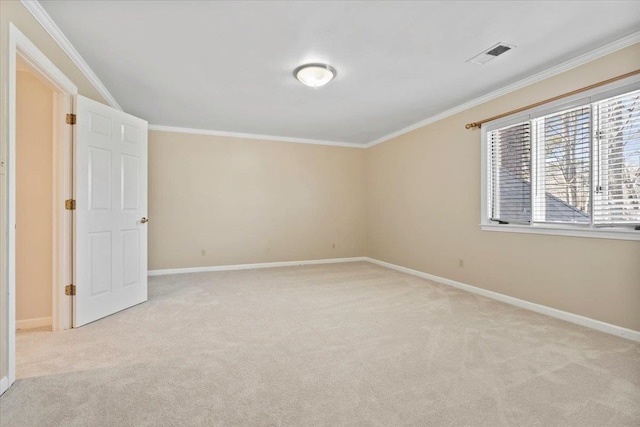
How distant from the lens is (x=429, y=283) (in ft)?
15.7

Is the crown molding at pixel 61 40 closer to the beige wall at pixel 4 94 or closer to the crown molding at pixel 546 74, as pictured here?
the beige wall at pixel 4 94

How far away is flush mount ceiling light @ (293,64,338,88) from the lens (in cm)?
321

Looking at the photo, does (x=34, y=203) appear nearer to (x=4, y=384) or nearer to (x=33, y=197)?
(x=33, y=197)

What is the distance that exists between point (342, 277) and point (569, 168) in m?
3.29

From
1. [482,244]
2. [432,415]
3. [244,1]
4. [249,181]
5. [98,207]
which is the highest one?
[244,1]

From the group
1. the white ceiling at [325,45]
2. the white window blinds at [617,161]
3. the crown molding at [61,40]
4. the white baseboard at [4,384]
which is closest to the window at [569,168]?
the white window blinds at [617,161]

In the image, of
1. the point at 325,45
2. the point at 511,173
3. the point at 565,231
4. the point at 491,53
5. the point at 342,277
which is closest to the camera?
the point at 325,45

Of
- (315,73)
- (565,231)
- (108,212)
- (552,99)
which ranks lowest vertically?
(565,231)

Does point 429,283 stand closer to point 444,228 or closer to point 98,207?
point 444,228

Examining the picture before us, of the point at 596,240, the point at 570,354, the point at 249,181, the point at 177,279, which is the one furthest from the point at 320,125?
the point at 570,354

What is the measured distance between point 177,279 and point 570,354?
4919 mm

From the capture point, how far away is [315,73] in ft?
10.7

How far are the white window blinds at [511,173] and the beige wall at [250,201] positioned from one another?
10.5 feet

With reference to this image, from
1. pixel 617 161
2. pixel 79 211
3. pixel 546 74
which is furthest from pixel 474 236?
pixel 79 211
